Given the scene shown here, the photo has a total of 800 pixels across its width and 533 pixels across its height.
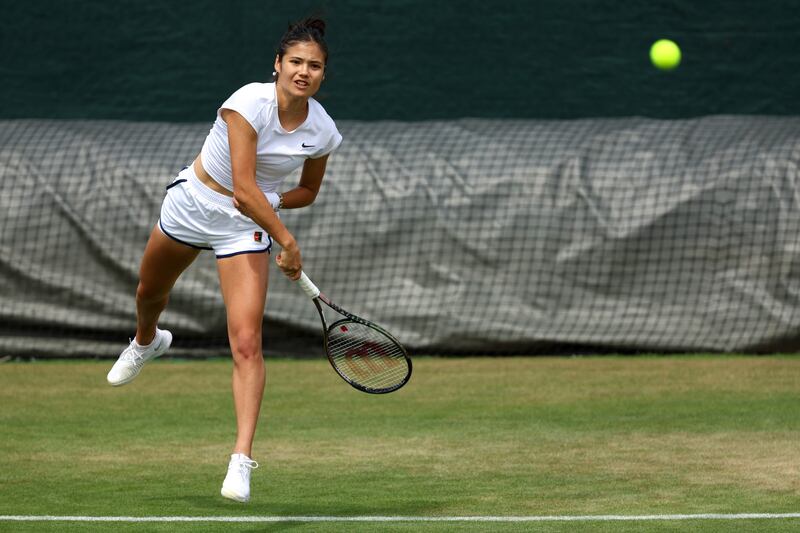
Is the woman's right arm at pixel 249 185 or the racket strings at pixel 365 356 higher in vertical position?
the woman's right arm at pixel 249 185

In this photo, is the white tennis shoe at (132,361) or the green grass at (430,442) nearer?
the green grass at (430,442)

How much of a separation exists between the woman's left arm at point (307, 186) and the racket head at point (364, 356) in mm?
497

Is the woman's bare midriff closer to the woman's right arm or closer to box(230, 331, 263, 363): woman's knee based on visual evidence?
the woman's right arm

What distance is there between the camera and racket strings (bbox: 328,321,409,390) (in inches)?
210

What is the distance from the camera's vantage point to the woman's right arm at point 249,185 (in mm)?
4730

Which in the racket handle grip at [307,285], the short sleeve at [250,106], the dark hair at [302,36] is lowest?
the racket handle grip at [307,285]

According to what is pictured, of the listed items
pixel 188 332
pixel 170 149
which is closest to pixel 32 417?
pixel 188 332

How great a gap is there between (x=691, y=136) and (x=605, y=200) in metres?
0.88

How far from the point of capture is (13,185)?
31.3 ft

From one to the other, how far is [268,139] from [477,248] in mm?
4653

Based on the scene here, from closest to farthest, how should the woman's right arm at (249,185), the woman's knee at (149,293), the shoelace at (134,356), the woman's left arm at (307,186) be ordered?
the woman's right arm at (249,185), the woman's left arm at (307,186), the woman's knee at (149,293), the shoelace at (134,356)

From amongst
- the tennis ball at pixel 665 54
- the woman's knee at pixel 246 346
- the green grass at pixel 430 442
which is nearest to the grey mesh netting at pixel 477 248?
the green grass at pixel 430 442

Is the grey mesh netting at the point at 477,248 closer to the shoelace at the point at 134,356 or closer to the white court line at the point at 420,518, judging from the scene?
the shoelace at the point at 134,356

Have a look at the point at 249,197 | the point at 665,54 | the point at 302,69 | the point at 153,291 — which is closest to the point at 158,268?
the point at 153,291
